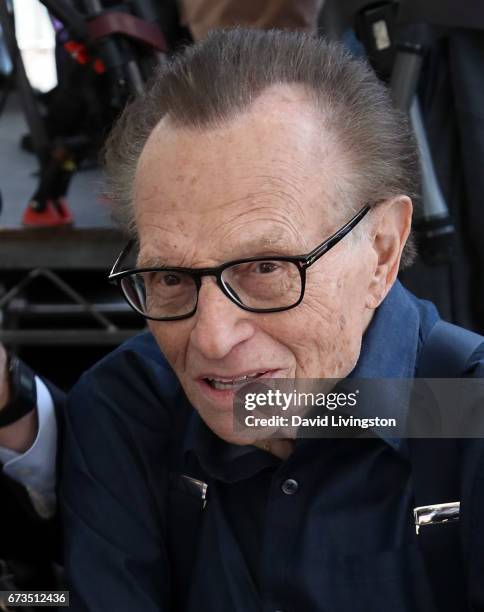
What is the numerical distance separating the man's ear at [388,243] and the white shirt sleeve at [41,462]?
1.65 ft

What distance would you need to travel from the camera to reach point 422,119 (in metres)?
1.84

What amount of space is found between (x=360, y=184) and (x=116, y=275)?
0.31 m

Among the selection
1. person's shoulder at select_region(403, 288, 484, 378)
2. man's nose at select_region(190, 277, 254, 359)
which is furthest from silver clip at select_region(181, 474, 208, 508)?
person's shoulder at select_region(403, 288, 484, 378)

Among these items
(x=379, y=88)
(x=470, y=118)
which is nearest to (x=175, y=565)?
(x=379, y=88)

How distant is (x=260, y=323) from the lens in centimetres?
98

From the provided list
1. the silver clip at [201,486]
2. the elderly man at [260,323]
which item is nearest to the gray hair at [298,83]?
the elderly man at [260,323]

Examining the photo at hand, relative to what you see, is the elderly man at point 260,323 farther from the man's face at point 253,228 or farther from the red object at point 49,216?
the red object at point 49,216

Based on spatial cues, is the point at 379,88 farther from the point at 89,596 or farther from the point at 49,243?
the point at 49,243

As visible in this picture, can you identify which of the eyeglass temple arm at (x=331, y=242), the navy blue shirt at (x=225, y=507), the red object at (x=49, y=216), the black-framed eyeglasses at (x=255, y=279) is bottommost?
the navy blue shirt at (x=225, y=507)

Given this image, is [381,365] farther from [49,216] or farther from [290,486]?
[49,216]

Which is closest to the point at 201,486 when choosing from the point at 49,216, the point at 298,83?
the point at 298,83

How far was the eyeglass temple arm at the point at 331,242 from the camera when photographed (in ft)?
3.17

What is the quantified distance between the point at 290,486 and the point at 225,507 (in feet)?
0.35

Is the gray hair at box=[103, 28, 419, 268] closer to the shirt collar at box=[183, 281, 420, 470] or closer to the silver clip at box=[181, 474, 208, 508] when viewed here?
the shirt collar at box=[183, 281, 420, 470]
